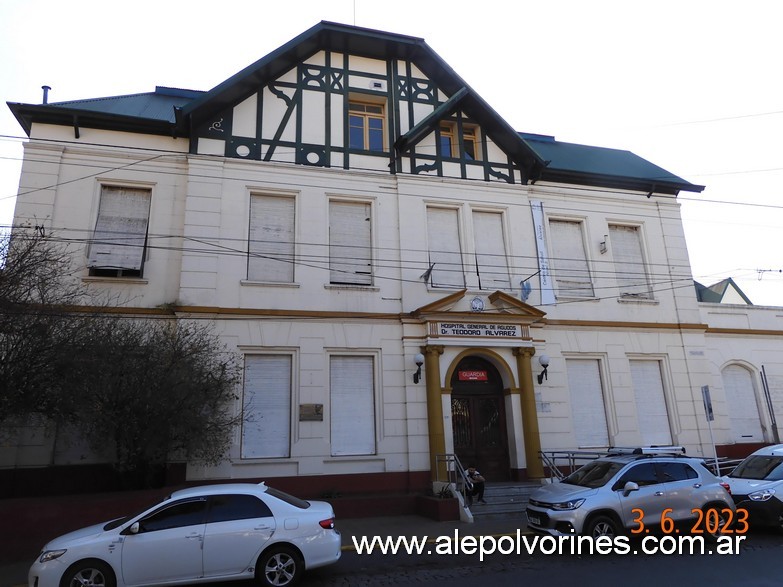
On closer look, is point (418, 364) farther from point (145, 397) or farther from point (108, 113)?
point (108, 113)

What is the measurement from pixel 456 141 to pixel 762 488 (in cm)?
1320

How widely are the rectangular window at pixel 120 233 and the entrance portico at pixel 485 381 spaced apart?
8.24 meters

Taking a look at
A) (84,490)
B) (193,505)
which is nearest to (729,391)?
(193,505)

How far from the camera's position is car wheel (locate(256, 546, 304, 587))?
8.11 m

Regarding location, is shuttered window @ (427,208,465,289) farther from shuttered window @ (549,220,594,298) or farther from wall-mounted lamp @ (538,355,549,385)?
shuttered window @ (549,220,594,298)

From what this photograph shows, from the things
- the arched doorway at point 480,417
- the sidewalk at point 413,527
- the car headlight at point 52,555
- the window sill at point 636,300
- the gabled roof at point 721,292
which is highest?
the gabled roof at point 721,292

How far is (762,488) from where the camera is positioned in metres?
11.6

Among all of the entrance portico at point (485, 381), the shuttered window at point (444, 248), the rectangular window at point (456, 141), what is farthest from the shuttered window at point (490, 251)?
→ the rectangular window at point (456, 141)

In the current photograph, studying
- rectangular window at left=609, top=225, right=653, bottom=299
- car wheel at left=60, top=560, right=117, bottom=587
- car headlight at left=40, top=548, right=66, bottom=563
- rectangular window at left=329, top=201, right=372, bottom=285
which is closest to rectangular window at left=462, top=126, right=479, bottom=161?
rectangular window at left=329, top=201, right=372, bottom=285

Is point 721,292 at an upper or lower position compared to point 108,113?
lower

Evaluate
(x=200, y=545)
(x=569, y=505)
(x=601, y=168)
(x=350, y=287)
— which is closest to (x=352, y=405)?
(x=350, y=287)

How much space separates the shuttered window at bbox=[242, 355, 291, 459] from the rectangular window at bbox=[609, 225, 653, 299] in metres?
12.0

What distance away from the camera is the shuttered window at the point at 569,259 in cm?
1825

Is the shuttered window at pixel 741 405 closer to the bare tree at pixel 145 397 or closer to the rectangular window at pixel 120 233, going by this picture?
the bare tree at pixel 145 397
